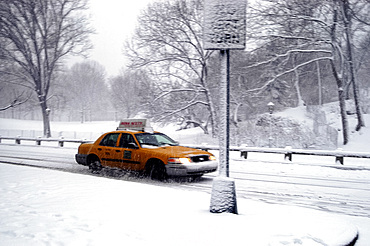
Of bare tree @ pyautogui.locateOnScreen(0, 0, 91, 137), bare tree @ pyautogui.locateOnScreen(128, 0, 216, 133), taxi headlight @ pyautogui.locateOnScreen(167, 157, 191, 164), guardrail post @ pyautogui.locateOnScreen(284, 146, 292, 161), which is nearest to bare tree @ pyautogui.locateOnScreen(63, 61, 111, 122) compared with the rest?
bare tree @ pyautogui.locateOnScreen(0, 0, 91, 137)

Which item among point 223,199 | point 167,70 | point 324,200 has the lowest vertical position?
point 324,200

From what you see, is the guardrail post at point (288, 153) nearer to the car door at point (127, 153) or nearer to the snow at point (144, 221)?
the car door at point (127, 153)

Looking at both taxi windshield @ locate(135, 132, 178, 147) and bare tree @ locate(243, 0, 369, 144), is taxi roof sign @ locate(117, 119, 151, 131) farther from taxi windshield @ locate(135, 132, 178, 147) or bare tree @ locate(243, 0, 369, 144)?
bare tree @ locate(243, 0, 369, 144)

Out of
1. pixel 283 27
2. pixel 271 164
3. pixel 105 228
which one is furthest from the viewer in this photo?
pixel 283 27

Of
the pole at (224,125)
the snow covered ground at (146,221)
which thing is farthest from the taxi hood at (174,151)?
the pole at (224,125)

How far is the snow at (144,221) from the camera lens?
3.99 m

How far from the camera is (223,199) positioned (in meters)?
5.22

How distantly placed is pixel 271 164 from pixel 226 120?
9666 millimetres

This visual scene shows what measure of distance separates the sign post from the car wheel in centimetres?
612

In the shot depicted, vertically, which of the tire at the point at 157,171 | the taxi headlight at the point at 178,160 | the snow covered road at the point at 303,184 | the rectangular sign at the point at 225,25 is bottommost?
the snow covered road at the point at 303,184

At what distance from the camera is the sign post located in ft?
17.2

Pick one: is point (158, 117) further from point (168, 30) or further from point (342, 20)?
point (342, 20)

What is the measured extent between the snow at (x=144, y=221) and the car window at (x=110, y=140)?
3471 mm

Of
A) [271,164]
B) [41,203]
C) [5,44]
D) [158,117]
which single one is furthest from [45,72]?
[41,203]
